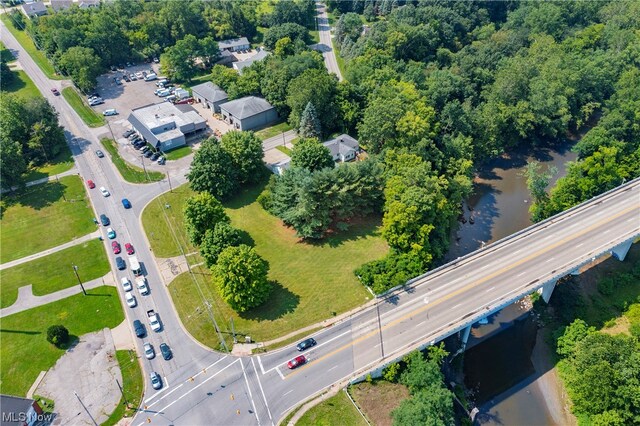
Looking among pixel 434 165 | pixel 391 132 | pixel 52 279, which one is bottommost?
pixel 52 279

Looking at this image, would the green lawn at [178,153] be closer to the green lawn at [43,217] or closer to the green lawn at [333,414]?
the green lawn at [43,217]

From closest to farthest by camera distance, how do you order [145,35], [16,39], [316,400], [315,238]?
[316,400], [315,238], [145,35], [16,39]

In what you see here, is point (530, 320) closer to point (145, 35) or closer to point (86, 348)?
point (86, 348)

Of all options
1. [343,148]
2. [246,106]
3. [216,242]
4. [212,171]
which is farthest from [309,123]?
[216,242]

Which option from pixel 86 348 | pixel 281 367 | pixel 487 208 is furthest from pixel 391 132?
pixel 86 348

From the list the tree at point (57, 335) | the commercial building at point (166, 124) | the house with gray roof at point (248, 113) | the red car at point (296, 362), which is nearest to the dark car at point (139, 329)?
the tree at point (57, 335)
